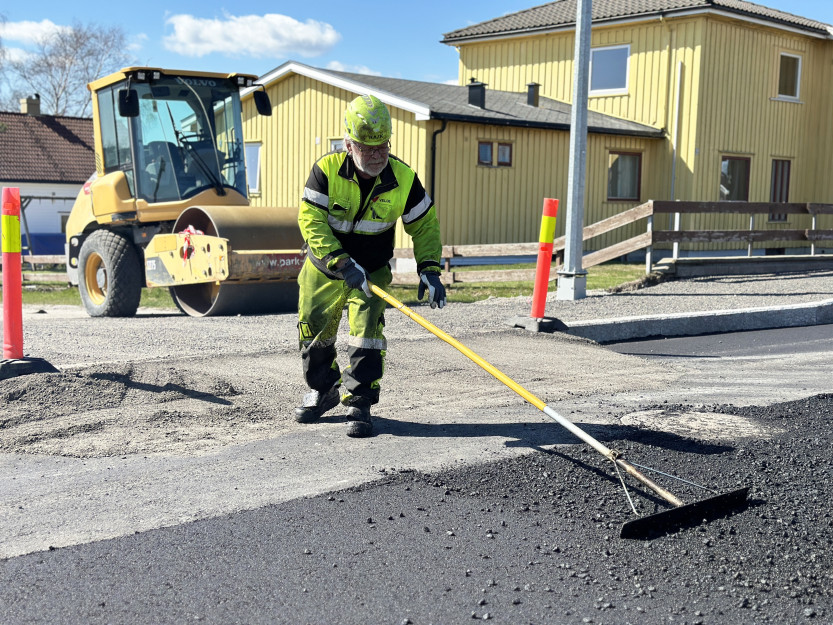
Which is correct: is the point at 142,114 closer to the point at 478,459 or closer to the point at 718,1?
the point at 478,459

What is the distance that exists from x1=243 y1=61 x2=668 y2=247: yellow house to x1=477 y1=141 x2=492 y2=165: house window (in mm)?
28

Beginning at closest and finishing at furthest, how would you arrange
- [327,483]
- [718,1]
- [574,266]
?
[327,483]
[574,266]
[718,1]

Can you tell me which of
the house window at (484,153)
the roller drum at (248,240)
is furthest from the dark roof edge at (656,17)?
the roller drum at (248,240)

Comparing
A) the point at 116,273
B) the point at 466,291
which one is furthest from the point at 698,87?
the point at 116,273

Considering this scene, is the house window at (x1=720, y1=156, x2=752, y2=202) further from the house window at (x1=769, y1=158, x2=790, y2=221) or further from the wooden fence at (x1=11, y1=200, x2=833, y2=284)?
the wooden fence at (x1=11, y1=200, x2=833, y2=284)

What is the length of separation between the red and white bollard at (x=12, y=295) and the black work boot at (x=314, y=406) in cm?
185

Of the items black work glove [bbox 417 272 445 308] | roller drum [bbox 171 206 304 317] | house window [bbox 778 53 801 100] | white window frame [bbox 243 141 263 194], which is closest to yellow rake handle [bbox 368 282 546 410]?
black work glove [bbox 417 272 445 308]

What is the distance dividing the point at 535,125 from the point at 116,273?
441 inches

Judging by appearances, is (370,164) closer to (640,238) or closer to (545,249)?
(545,249)

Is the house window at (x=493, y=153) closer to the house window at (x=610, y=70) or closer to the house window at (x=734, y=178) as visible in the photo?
the house window at (x=610, y=70)

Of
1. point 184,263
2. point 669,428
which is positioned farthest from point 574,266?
point 669,428

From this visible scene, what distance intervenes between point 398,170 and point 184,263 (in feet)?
19.4

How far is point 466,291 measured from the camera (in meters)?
14.9

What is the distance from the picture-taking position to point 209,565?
3346 millimetres
